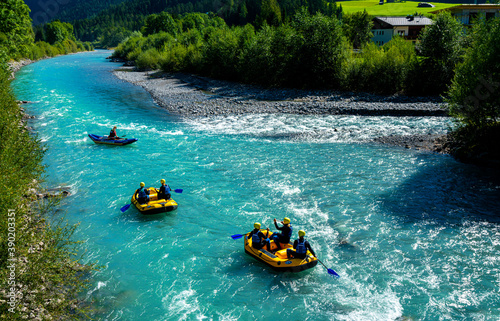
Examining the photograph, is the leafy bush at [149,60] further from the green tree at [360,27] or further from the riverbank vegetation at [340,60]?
the green tree at [360,27]

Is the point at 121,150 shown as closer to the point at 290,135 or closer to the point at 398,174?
the point at 290,135

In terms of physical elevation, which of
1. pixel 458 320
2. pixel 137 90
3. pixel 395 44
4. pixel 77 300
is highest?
pixel 395 44

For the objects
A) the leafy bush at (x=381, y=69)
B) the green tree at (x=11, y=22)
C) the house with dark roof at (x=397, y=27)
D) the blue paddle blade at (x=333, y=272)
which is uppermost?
the green tree at (x=11, y=22)

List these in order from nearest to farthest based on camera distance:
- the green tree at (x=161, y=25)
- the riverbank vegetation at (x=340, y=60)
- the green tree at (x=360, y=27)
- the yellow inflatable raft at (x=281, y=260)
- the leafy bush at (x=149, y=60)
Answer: the yellow inflatable raft at (x=281, y=260), the riverbank vegetation at (x=340, y=60), the leafy bush at (x=149, y=60), the green tree at (x=360, y=27), the green tree at (x=161, y=25)

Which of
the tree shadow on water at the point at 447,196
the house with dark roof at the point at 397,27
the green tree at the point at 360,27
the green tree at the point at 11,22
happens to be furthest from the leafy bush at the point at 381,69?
the green tree at the point at 11,22

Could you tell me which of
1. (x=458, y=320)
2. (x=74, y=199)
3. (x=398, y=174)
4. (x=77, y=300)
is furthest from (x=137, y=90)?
(x=458, y=320)

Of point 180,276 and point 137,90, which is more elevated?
point 137,90

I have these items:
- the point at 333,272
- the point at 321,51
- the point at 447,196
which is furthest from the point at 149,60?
the point at 333,272

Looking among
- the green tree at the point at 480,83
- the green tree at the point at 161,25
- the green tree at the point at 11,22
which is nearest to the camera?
the green tree at the point at 480,83
